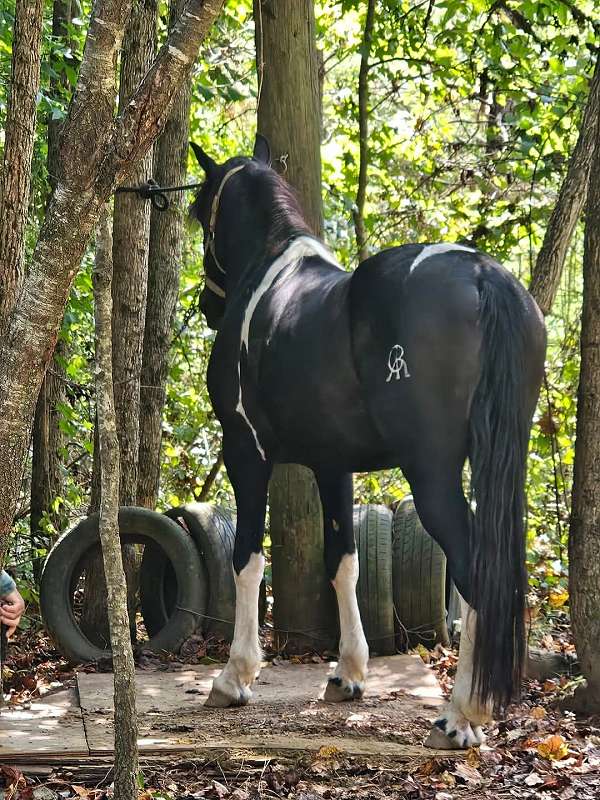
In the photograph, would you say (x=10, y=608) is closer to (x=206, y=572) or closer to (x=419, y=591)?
(x=206, y=572)

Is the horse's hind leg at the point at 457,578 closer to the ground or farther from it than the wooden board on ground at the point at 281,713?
farther from it

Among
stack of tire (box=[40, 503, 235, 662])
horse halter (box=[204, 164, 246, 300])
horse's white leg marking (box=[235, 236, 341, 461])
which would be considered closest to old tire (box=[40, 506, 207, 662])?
stack of tire (box=[40, 503, 235, 662])

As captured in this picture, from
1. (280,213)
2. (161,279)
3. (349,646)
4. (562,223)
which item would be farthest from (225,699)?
(562,223)

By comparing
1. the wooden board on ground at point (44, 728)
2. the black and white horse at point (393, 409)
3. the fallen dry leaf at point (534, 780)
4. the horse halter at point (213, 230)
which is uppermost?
the horse halter at point (213, 230)

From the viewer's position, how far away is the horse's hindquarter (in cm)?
426

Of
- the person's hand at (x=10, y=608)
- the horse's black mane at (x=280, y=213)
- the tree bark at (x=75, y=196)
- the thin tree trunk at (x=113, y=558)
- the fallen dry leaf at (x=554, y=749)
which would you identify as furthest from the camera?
the horse's black mane at (x=280, y=213)

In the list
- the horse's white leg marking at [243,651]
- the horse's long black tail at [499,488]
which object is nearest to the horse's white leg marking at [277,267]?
the horse's white leg marking at [243,651]

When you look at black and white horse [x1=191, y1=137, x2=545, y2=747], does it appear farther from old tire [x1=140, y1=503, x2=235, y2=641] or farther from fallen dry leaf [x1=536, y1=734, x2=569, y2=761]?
old tire [x1=140, y1=503, x2=235, y2=641]

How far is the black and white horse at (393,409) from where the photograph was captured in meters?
4.18

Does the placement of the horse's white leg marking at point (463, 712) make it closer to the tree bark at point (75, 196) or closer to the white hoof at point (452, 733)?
the white hoof at point (452, 733)

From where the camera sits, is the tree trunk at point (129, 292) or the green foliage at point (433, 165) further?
the green foliage at point (433, 165)

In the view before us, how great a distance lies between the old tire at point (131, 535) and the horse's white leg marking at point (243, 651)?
1009mm

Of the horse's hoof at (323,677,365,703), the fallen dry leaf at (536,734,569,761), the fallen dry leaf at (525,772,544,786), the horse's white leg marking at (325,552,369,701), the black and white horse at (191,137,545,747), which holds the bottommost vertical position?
the fallen dry leaf at (525,772,544,786)

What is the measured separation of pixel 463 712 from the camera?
4.27 metres
